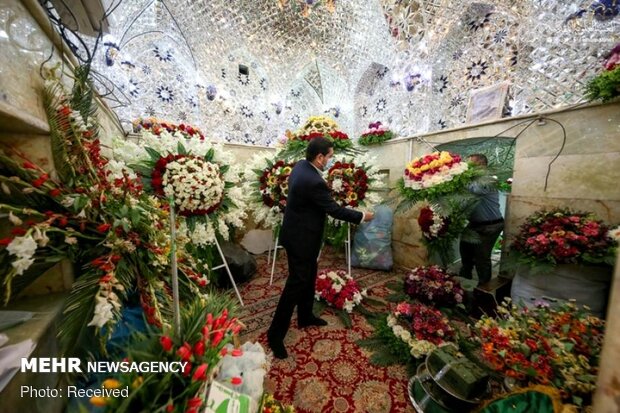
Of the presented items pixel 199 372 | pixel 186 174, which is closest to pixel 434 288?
pixel 199 372

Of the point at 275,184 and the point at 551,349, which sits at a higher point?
the point at 275,184

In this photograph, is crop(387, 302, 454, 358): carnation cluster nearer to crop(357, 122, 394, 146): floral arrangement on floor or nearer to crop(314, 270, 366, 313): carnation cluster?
crop(314, 270, 366, 313): carnation cluster

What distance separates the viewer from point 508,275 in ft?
7.61

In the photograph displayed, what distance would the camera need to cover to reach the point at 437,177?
72.9 inches

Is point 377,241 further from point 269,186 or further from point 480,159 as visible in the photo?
point 269,186

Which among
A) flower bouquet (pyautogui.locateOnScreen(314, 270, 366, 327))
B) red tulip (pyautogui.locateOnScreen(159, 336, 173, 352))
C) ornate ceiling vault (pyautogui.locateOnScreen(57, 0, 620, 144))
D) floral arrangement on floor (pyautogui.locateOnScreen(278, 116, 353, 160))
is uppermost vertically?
ornate ceiling vault (pyautogui.locateOnScreen(57, 0, 620, 144))

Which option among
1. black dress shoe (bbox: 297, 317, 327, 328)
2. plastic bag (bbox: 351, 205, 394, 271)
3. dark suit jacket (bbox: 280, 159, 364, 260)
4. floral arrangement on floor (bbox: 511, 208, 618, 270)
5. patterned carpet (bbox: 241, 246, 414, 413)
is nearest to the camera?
patterned carpet (bbox: 241, 246, 414, 413)

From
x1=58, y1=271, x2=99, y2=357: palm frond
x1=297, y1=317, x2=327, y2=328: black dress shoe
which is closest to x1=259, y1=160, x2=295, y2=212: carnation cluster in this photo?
x1=297, y1=317, x2=327, y2=328: black dress shoe

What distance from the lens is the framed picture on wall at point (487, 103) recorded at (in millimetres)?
2344

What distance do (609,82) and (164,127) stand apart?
12.5ft

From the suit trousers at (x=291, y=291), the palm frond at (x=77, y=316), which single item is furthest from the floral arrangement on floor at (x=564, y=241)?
the palm frond at (x=77, y=316)

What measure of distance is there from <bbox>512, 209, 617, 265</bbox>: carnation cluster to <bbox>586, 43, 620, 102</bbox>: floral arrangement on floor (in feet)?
2.86

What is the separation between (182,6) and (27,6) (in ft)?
10.8

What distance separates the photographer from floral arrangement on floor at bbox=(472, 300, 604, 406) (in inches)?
35.3
